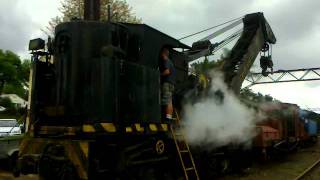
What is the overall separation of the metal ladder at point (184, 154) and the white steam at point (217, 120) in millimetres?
655

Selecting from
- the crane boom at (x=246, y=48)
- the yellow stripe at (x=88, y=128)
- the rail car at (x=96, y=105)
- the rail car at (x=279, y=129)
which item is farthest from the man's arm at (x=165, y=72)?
the rail car at (x=279, y=129)

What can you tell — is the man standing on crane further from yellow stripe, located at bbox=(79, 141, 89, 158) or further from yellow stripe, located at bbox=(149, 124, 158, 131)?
yellow stripe, located at bbox=(79, 141, 89, 158)

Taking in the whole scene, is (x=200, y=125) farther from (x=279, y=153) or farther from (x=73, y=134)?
(x=279, y=153)

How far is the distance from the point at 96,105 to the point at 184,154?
107 inches

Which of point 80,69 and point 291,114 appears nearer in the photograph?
point 80,69

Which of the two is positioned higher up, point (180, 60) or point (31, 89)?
point (180, 60)

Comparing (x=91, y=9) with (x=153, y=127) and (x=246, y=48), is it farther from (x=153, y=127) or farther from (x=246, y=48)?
(x=153, y=127)

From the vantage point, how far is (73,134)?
742 centimetres

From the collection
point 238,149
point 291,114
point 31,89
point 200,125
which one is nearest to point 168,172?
point 200,125

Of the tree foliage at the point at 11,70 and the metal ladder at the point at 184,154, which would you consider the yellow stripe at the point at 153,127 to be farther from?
the tree foliage at the point at 11,70

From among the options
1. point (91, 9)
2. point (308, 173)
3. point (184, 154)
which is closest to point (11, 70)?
point (91, 9)

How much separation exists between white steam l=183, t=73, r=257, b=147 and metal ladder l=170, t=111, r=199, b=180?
25.8 inches

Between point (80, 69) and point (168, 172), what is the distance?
2.91m

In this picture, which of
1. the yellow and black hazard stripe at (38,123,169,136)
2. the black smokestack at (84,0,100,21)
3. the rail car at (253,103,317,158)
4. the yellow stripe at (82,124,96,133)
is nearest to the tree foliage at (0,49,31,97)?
the black smokestack at (84,0,100,21)
